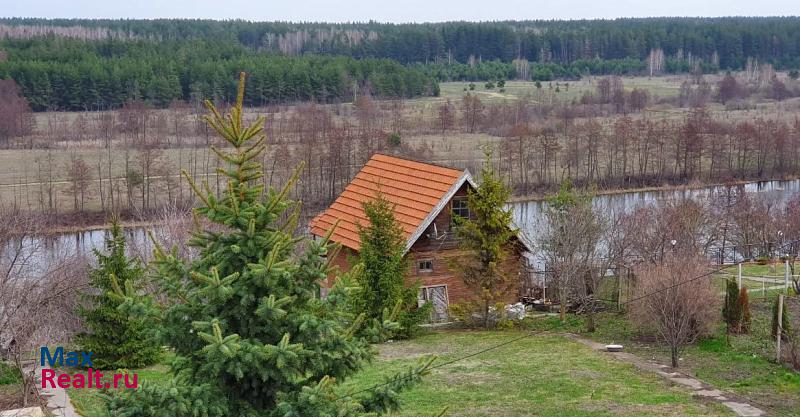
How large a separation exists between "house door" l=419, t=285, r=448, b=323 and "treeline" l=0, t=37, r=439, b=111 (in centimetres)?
6835

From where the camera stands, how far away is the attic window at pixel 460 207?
24094 millimetres

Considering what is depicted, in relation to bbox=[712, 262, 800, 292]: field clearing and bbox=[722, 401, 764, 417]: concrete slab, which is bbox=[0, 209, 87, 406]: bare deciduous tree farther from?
bbox=[712, 262, 800, 292]: field clearing

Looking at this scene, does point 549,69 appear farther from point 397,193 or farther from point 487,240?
point 487,240

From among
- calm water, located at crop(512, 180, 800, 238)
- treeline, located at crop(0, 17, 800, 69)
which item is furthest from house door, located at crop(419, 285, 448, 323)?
treeline, located at crop(0, 17, 800, 69)

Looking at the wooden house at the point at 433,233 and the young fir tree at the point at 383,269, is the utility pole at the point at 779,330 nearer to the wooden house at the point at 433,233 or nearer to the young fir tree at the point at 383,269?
the wooden house at the point at 433,233

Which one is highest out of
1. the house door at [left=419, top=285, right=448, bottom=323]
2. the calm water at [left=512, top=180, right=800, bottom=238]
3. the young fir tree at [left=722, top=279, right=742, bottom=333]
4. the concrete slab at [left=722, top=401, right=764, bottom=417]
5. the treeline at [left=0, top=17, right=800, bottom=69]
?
the treeline at [left=0, top=17, right=800, bottom=69]

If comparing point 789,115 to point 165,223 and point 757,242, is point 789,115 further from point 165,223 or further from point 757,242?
point 165,223

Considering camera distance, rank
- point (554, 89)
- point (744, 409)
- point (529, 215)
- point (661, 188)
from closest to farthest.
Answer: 1. point (744, 409)
2. point (529, 215)
3. point (661, 188)
4. point (554, 89)

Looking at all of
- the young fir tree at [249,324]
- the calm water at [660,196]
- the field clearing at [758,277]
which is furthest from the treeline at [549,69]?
the young fir tree at [249,324]

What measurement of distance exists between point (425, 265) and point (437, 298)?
3.26 ft

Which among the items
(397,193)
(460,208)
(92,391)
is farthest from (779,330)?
(92,391)

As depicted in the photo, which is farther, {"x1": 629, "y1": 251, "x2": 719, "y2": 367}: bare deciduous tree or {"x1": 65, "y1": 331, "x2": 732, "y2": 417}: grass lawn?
{"x1": 629, "y1": 251, "x2": 719, "y2": 367}: bare deciduous tree

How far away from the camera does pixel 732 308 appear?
19.7 metres

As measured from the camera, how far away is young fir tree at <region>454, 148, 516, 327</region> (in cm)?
2222
